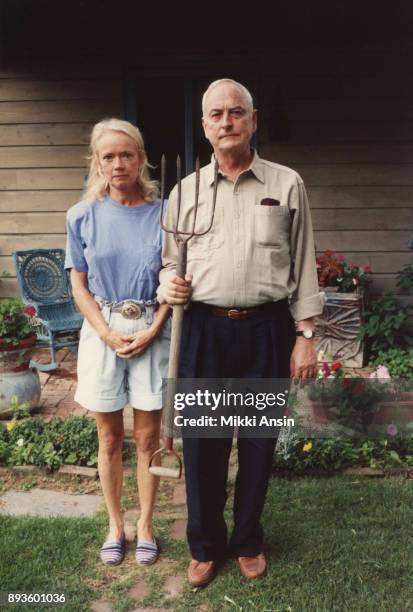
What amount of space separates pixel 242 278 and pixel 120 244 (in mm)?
501

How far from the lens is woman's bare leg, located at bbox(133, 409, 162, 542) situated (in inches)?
102

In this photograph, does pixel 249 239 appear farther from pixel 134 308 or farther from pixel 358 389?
pixel 358 389

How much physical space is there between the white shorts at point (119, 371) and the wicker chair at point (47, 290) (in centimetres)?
270

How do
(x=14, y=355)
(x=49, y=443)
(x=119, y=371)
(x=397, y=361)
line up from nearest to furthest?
(x=119, y=371), (x=49, y=443), (x=14, y=355), (x=397, y=361)

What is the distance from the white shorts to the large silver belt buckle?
17 mm

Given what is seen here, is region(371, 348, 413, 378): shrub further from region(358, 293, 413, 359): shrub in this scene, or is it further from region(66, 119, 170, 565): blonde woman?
region(66, 119, 170, 565): blonde woman

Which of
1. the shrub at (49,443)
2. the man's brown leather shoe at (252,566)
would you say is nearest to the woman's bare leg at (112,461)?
the man's brown leather shoe at (252,566)

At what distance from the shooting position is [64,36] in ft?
17.5

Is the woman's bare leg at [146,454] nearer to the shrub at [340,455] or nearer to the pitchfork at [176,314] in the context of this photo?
the pitchfork at [176,314]

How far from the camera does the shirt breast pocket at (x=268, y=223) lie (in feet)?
7.36

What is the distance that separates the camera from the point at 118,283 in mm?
2438

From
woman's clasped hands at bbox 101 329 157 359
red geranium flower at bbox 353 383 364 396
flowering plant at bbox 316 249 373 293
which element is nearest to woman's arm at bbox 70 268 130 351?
woman's clasped hands at bbox 101 329 157 359

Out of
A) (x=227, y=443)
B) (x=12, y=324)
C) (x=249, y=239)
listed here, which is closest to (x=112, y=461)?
(x=227, y=443)

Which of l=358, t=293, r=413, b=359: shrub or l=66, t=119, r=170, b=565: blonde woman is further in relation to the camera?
l=358, t=293, r=413, b=359: shrub
